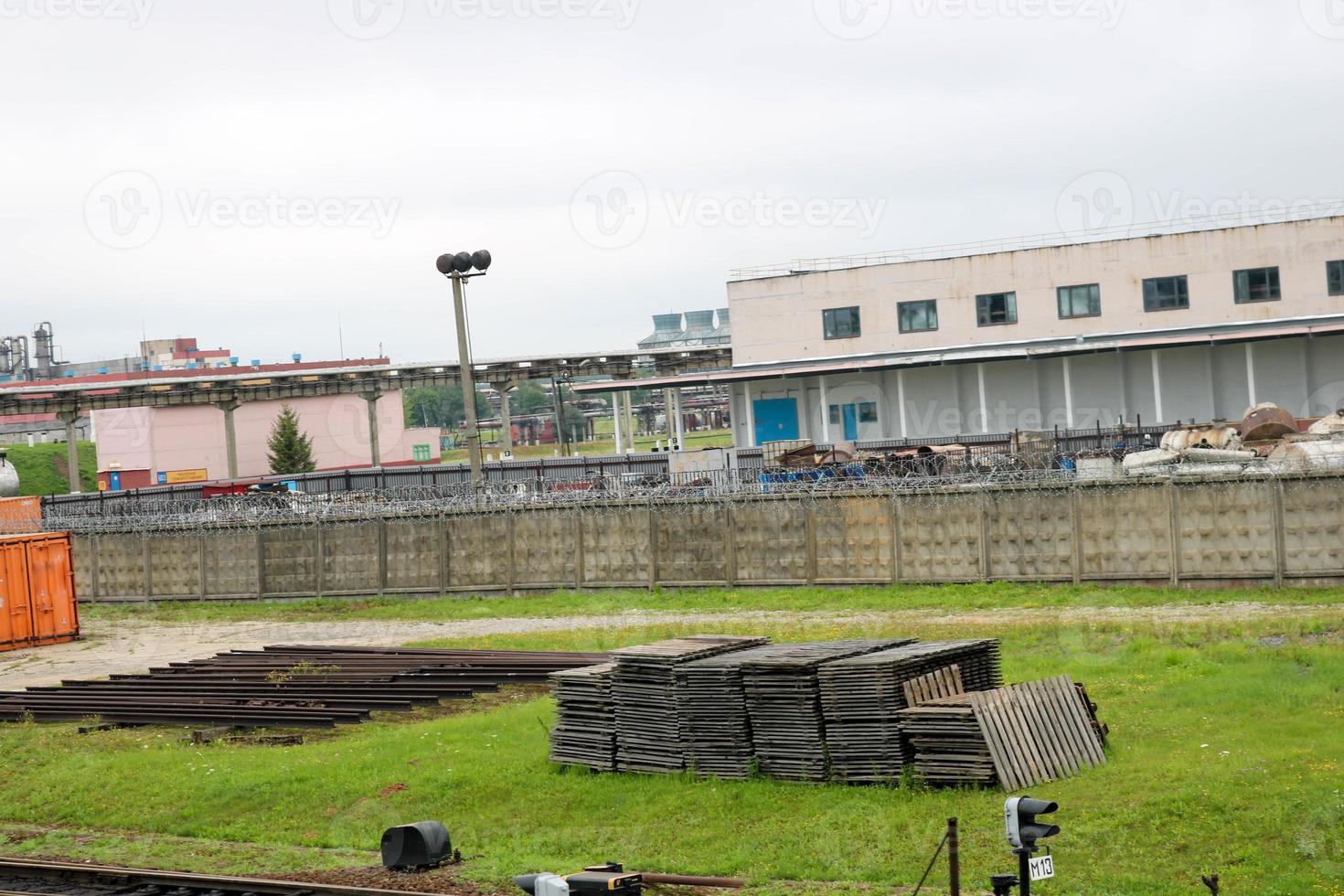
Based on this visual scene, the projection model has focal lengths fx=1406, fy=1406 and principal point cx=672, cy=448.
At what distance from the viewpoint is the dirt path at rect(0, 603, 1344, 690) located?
25750 mm

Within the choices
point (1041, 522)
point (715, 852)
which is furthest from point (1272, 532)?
point (715, 852)

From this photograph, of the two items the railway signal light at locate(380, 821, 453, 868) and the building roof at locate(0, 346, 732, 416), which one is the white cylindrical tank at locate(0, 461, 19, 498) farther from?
the railway signal light at locate(380, 821, 453, 868)

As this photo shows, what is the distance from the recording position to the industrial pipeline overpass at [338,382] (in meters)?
74.5

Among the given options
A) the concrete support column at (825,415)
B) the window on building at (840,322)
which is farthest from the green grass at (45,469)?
the concrete support column at (825,415)

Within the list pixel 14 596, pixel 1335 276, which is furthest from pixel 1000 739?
pixel 1335 276

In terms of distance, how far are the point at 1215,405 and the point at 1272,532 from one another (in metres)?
24.4

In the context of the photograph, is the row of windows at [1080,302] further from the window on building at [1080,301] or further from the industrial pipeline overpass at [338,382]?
the industrial pipeline overpass at [338,382]

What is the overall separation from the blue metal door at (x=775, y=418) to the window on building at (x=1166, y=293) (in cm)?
1420

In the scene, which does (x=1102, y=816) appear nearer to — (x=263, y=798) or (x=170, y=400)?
(x=263, y=798)

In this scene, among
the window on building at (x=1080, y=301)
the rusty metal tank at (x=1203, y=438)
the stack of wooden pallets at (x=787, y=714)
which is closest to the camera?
the stack of wooden pallets at (x=787, y=714)

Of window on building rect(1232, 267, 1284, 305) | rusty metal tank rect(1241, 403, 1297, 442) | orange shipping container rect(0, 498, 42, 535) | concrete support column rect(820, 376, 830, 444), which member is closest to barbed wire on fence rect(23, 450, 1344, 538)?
orange shipping container rect(0, 498, 42, 535)

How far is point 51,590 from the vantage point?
36.5m

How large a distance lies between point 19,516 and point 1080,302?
37.8 meters

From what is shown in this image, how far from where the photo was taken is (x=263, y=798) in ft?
58.7
